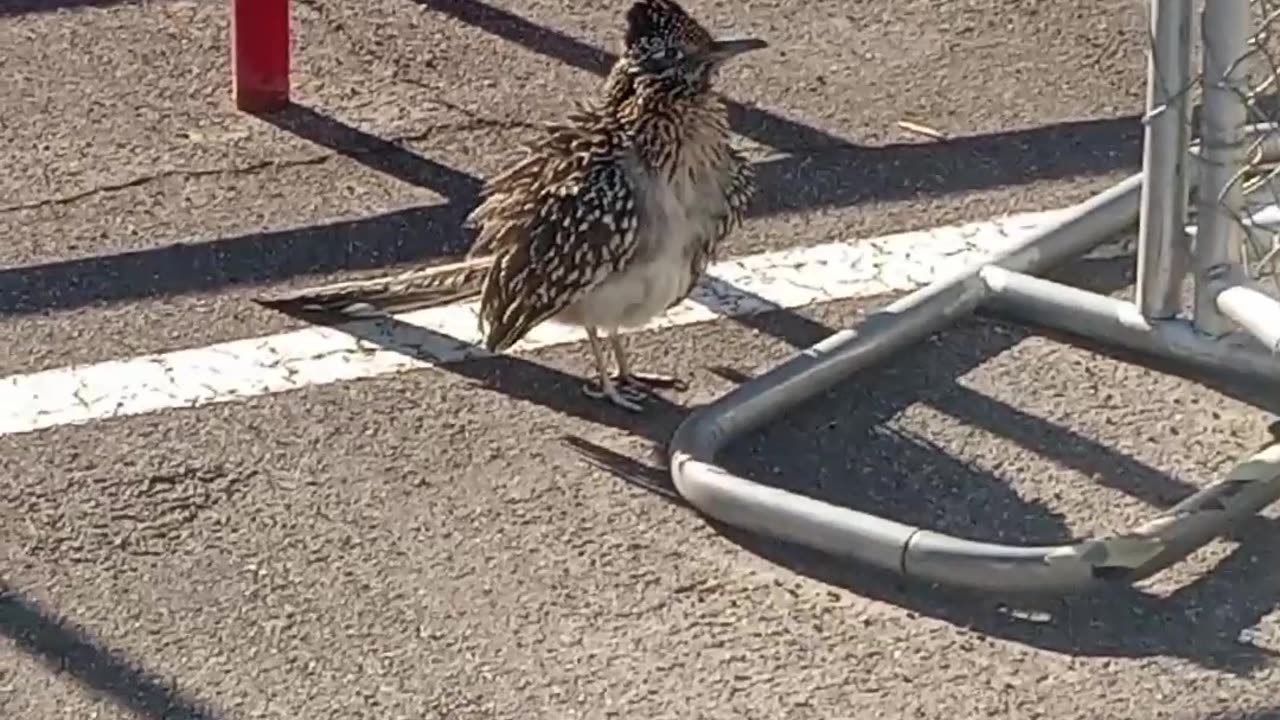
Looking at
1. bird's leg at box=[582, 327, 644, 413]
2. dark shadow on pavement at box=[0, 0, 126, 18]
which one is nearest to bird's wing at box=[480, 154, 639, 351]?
bird's leg at box=[582, 327, 644, 413]

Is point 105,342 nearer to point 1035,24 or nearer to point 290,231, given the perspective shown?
point 290,231

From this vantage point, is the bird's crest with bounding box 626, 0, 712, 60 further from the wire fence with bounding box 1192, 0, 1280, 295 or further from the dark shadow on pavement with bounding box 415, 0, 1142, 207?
the wire fence with bounding box 1192, 0, 1280, 295

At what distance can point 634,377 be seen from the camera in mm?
6266

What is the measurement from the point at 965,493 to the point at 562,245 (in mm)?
1014

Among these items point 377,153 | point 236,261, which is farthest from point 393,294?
point 377,153

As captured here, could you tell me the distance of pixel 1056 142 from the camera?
7391 millimetres

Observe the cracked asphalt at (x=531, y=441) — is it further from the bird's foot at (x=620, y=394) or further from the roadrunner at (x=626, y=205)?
the roadrunner at (x=626, y=205)

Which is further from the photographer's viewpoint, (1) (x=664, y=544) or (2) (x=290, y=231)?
(2) (x=290, y=231)

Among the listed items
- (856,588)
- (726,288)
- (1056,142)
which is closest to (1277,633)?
(856,588)

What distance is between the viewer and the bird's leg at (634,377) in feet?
20.4

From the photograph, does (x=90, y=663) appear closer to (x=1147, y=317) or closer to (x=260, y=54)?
(x=1147, y=317)

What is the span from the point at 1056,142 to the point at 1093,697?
8.71 feet

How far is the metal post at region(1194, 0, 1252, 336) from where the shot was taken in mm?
5820

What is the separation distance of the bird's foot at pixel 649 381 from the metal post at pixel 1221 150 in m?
1.13
